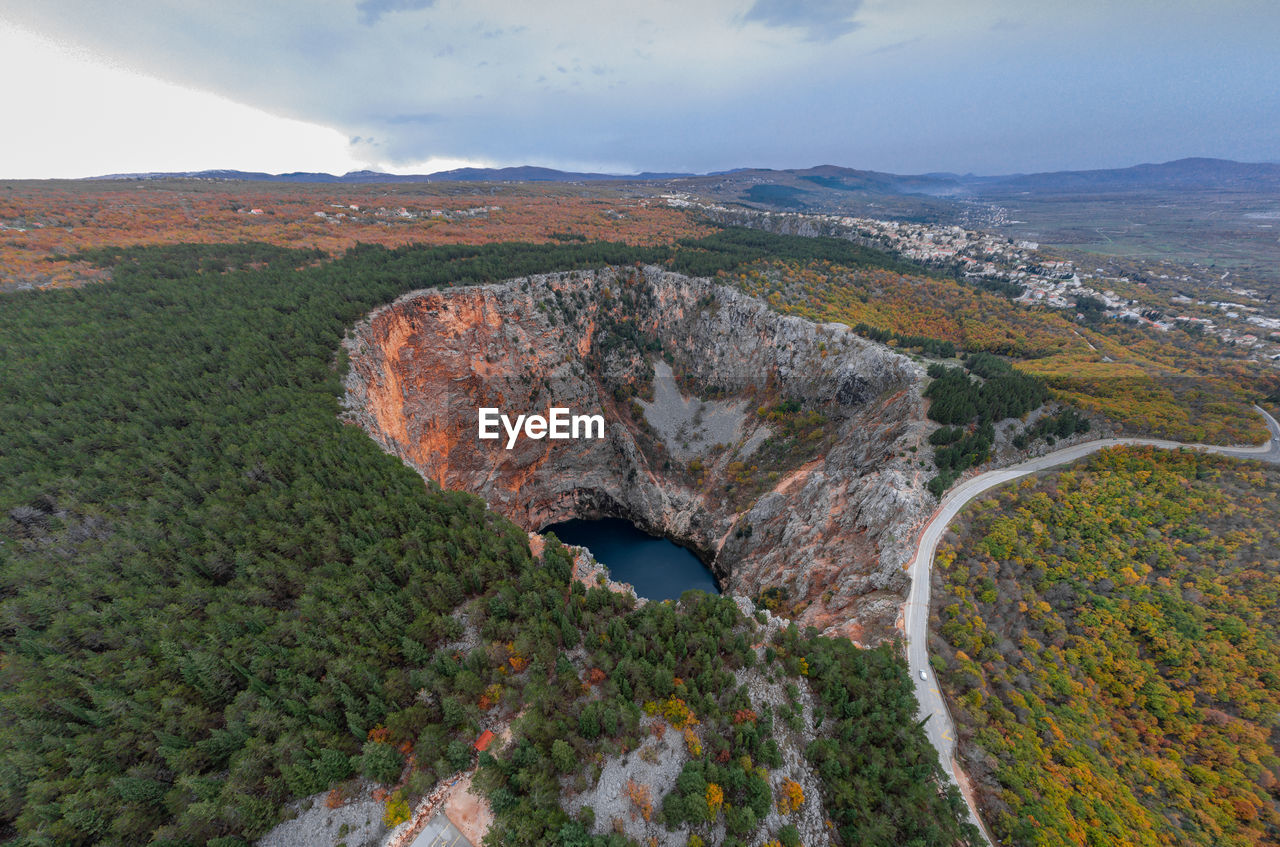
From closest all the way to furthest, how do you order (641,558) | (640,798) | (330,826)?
(330,826)
(640,798)
(641,558)

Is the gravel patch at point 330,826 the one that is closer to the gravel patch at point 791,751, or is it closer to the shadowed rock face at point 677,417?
the gravel patch at point 791,751

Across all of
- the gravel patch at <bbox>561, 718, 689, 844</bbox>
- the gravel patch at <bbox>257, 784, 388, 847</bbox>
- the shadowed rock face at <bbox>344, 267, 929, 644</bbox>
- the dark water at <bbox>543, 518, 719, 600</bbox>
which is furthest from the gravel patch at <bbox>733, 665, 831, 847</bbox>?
the dark water at <bbox>543, 518, 719, 600</bbox>

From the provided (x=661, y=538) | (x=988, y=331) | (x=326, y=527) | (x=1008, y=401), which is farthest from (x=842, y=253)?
(x=326, y=527)

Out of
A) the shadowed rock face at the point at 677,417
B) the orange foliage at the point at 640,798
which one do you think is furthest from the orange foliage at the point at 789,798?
the shadowed rock face at the point at 677,417

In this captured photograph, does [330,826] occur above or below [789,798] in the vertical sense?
above

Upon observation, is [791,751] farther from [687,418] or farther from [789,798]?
[687,418]

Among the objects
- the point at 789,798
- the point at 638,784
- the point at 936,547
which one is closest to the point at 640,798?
the point at 638,784
